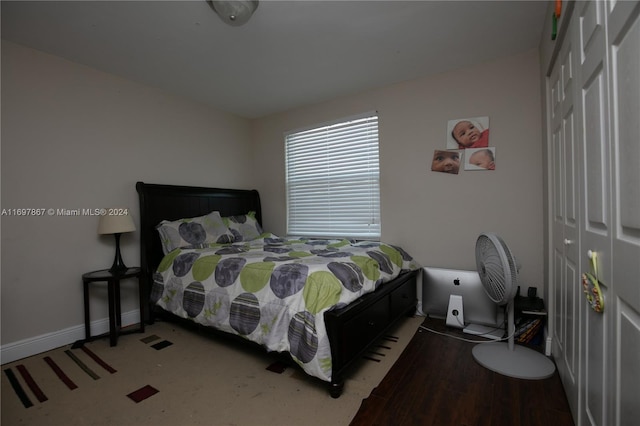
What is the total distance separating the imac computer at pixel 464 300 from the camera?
2.50 m

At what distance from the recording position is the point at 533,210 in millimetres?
2475

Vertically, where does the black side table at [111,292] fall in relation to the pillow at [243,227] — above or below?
below

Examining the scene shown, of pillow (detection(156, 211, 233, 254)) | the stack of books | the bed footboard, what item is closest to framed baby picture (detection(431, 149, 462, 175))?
the bed footboard

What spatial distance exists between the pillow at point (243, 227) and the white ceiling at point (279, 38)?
148 cm

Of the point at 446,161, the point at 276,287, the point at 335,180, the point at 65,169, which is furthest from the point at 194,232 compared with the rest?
the point at 446,161

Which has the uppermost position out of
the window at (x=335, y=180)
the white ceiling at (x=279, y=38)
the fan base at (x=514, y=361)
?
the white ceiling at (x=279, y=38)

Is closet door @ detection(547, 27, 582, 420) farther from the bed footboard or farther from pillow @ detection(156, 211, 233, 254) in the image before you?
pillow @ detection(156, 211, 233, 254)

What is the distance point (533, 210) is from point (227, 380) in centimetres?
268

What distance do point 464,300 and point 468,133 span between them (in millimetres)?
1511

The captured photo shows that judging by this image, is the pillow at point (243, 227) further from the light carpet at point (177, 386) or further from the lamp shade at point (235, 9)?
the lamp shade at point (235, 9)

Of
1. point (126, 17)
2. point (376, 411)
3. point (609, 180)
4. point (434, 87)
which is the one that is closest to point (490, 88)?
point (434, 87)

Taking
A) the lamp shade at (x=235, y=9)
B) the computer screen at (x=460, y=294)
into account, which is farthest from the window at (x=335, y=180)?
the lamp shade at (x=235, y=9)

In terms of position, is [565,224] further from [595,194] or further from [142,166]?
[142,166]

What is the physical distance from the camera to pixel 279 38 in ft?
7.37
